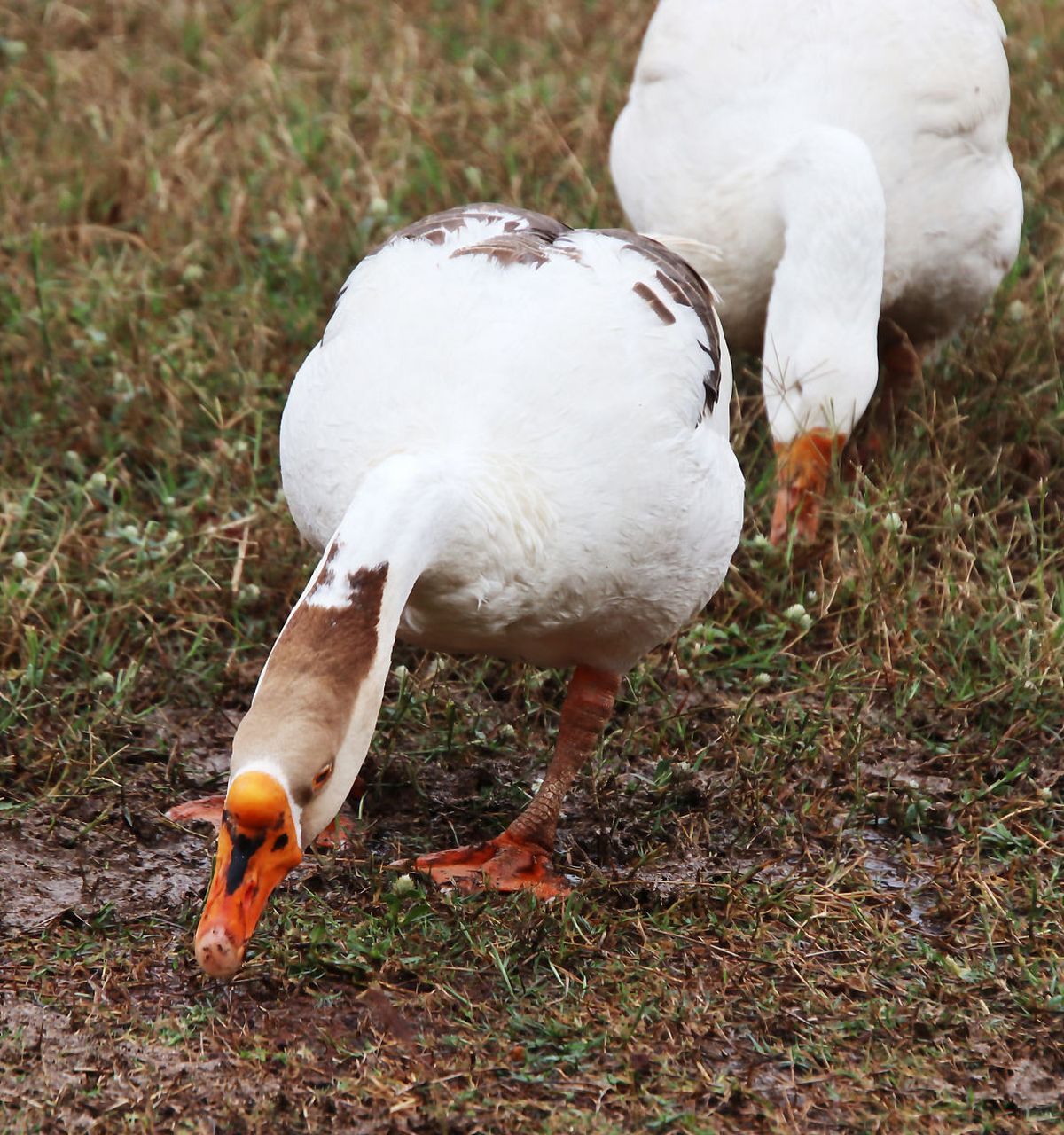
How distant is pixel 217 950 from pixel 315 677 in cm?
49

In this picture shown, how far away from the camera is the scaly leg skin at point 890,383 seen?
19.2 ft

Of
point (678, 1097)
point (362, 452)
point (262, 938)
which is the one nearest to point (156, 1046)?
point (262, 938)

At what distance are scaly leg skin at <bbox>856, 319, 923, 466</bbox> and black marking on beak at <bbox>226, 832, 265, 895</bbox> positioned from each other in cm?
320

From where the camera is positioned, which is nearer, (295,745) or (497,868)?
(295,745)

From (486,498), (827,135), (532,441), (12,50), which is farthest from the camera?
(12,50)

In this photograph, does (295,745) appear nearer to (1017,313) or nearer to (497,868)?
(497,868)

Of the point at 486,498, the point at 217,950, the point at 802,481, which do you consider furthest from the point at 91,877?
the point at 802,481

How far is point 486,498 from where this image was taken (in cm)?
342

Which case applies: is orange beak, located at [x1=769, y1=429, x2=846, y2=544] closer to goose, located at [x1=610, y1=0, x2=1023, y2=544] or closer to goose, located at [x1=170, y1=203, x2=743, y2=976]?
goose, located at [x1=610, y1=0, x2=1023, y2=544]

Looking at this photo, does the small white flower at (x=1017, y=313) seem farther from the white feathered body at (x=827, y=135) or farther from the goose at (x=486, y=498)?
the goose at (x=486, y=498)

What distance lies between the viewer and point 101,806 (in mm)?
4254

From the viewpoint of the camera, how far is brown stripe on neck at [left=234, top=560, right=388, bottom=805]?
10.1 ft

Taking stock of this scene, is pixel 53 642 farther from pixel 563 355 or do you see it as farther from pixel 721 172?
pixel 721 172

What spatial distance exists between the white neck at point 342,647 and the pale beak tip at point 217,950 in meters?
0.22
